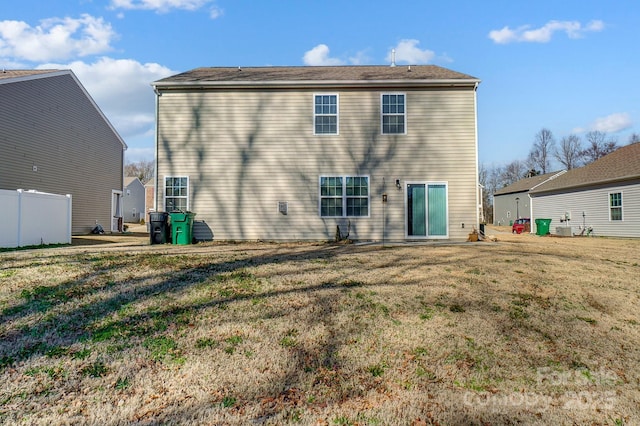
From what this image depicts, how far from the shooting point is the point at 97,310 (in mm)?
4477

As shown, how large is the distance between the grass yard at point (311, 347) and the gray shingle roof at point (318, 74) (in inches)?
305

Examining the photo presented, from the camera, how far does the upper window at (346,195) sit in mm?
12305

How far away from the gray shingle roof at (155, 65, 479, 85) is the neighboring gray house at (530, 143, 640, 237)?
34.2ft

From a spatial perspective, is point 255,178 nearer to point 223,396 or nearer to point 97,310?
point 97,310

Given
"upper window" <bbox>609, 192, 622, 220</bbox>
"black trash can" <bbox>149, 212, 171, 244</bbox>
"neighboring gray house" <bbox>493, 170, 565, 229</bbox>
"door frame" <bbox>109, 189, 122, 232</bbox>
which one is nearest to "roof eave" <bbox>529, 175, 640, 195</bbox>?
"upper window" <bbox>609, 192, 622, 220</bbox>

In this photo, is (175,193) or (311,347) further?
(175,193)

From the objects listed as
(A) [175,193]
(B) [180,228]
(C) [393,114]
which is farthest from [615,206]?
(A) [175,193]

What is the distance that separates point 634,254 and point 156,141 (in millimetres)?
14069

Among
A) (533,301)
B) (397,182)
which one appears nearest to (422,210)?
(397,182)

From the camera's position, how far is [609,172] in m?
18.5

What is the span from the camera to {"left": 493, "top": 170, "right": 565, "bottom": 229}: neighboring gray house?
3196cm

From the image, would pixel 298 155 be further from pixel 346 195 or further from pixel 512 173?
pixel 512 173

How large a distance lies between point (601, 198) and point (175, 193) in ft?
62.9

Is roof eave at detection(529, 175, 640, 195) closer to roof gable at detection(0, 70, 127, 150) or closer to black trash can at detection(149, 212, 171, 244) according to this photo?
black trash can at detection(149, 212, 171, 244)
